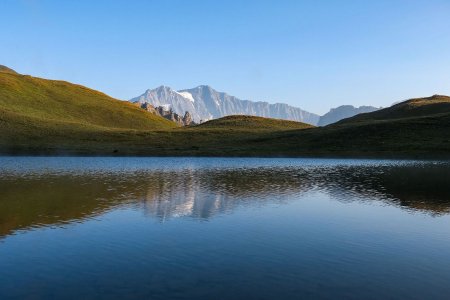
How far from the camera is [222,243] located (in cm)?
2509

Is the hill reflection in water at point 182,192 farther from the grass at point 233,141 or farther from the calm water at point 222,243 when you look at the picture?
the grass at point 233,141

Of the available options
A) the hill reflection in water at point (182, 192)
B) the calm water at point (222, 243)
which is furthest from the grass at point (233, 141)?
the calm water at point (222, 243)

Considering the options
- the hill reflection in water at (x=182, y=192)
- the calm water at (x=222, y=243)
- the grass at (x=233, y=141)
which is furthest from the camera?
the grass at (x=233, y=141)

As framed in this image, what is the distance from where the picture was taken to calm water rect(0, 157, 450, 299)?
1761 centimetres

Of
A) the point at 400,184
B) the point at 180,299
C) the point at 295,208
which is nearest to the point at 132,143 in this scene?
the point at 400,184

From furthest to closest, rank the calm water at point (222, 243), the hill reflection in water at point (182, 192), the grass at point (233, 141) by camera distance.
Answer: the grass at point (233, 141) → the hill reflection in water at point (182, 192) → the calm water at point (222, 243)

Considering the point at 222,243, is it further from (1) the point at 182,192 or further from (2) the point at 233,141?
(2) the point at 233,141

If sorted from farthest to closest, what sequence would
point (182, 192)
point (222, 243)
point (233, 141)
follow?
1. point (233, 141)
2. point (182, 192)
3. point (222, 243)

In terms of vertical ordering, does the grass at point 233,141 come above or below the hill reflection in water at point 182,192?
above

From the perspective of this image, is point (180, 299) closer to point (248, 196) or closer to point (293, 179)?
point (248, 196)

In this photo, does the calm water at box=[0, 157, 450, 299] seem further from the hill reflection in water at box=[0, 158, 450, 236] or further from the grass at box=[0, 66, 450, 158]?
the grass at box=[0, 66, 450, 158]

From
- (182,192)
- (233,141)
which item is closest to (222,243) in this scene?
(182,192)

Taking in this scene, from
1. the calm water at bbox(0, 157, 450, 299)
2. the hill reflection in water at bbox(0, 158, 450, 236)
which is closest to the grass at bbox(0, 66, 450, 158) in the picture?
the hill reflection in water at bbox(0, 158, 450, 236)

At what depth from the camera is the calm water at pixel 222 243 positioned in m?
17.6
